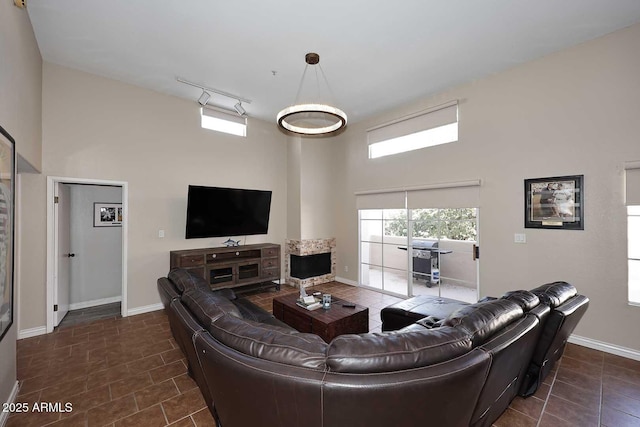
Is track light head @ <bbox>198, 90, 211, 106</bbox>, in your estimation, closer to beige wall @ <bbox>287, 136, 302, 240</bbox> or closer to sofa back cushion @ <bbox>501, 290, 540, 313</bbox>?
beige wall @ <bbox>287, 136, 302, 240</bbox>

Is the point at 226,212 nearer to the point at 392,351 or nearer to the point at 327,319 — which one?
the point at 327,319

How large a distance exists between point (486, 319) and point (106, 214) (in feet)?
18.4

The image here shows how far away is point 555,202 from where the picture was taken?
Result: 3373mm

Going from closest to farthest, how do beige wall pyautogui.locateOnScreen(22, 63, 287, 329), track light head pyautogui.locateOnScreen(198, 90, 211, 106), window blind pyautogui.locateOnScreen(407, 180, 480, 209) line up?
beige wall pyautogui.locateOnScreen(22, 63, 287, 329), window blind pyautogui.locateOnScreen(407, 180, 480, 209), track light head pyautogui.locateOnScreen(198, 90, 211, 106)

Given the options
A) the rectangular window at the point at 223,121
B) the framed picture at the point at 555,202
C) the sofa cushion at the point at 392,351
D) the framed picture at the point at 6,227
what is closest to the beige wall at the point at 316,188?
the rectangular window at the point at 223,121

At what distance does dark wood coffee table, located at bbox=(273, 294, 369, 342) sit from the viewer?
2.85 m

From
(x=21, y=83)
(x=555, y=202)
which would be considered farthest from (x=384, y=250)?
(x=21, y=83)

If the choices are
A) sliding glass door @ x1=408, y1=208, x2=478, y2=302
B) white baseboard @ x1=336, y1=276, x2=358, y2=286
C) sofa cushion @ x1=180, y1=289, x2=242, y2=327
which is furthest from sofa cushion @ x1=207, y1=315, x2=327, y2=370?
white baseboard @ x1=336, y1=276, x2=358, y2=286

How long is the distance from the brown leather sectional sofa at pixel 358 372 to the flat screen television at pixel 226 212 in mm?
3298

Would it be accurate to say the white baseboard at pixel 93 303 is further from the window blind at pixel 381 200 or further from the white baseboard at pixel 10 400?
the window blind at pixel 381 200

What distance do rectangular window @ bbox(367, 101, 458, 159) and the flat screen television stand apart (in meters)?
2.47

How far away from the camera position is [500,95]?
3.83m

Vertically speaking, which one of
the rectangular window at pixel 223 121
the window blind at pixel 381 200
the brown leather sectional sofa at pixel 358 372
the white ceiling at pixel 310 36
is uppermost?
the white ceiling at pixel 310 36

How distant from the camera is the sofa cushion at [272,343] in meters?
1.24
